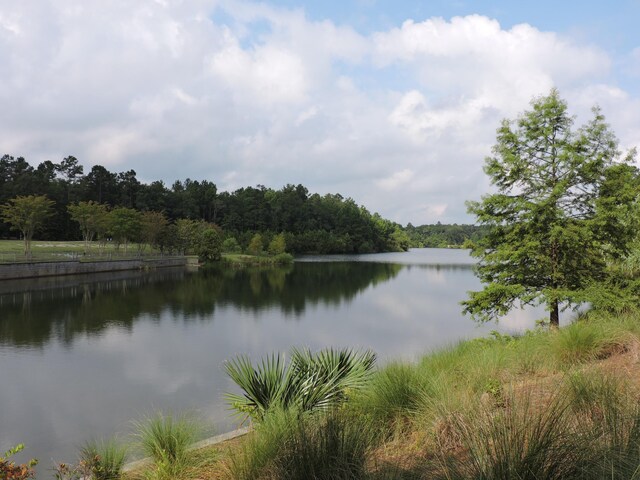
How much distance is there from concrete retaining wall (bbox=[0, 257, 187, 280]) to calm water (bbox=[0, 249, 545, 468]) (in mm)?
1769

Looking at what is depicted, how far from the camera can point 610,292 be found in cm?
1252

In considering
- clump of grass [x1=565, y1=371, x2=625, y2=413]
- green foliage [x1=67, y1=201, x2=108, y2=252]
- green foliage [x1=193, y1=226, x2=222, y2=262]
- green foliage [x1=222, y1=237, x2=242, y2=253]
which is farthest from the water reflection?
green foliage [x1=222, y1=237, x2=242, y2=253]

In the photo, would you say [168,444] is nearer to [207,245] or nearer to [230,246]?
[207,245]

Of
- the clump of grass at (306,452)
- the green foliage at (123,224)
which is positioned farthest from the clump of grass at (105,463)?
the green foliage at (123,224)

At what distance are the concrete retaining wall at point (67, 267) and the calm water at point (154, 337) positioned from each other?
177 cm

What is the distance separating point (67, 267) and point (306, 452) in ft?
144

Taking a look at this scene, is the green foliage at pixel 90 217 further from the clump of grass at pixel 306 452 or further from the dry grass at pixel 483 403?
the clump of grass at pixel 306 452

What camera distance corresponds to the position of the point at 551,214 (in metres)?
12.9

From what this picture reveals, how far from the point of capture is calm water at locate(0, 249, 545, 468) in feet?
33.7

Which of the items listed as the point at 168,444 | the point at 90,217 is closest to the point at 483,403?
the point at 168,444

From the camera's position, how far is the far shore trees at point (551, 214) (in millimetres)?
12758

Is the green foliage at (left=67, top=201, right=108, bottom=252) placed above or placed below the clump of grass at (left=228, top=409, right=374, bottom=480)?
above

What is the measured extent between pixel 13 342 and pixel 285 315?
12.3m

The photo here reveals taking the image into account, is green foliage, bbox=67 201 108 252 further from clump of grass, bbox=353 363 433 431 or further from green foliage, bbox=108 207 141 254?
clump of grass, bbox=353 363 433 431
